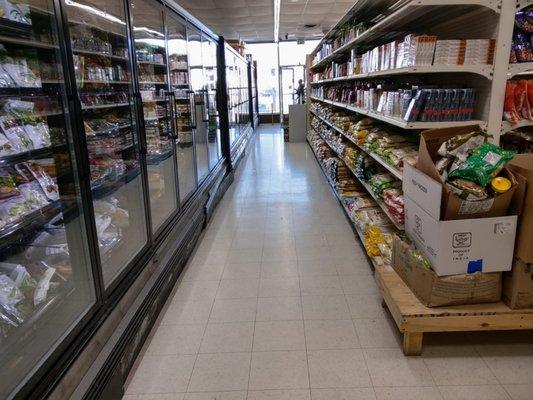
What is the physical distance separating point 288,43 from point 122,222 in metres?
Answer: 14.4

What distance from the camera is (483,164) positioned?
2.04 meters

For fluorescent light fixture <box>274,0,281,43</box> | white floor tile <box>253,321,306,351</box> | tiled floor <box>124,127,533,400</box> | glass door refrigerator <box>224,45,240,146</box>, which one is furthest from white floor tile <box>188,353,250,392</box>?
fluorescent light fixture <box>274,0,281,43</box>

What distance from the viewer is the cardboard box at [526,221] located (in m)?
2.03

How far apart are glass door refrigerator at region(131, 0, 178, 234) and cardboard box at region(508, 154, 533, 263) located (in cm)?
247

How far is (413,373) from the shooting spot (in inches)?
83.8

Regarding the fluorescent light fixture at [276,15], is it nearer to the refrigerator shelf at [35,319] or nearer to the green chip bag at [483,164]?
the green chip bag at [483,164]

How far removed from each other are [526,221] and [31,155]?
2601 millimetres

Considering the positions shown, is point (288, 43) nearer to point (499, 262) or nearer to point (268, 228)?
point (268, 228)

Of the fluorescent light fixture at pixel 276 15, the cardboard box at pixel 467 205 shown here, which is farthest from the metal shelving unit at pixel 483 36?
the fluorescent light fixture at pixel 276 15

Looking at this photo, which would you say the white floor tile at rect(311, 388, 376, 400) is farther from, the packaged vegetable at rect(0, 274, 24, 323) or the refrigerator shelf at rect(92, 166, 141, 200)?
the refrigerator shelf at rect(92, 166, 141, 200)

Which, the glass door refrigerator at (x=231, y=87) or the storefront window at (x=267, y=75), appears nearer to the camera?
the glass door refrigerator at (x=231, y=87)

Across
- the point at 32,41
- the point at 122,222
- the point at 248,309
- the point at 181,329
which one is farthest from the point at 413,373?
the point at 32,41

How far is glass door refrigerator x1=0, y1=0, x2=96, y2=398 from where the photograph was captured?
1.87m

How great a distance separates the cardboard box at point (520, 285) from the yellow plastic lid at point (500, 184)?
41 centimetres
